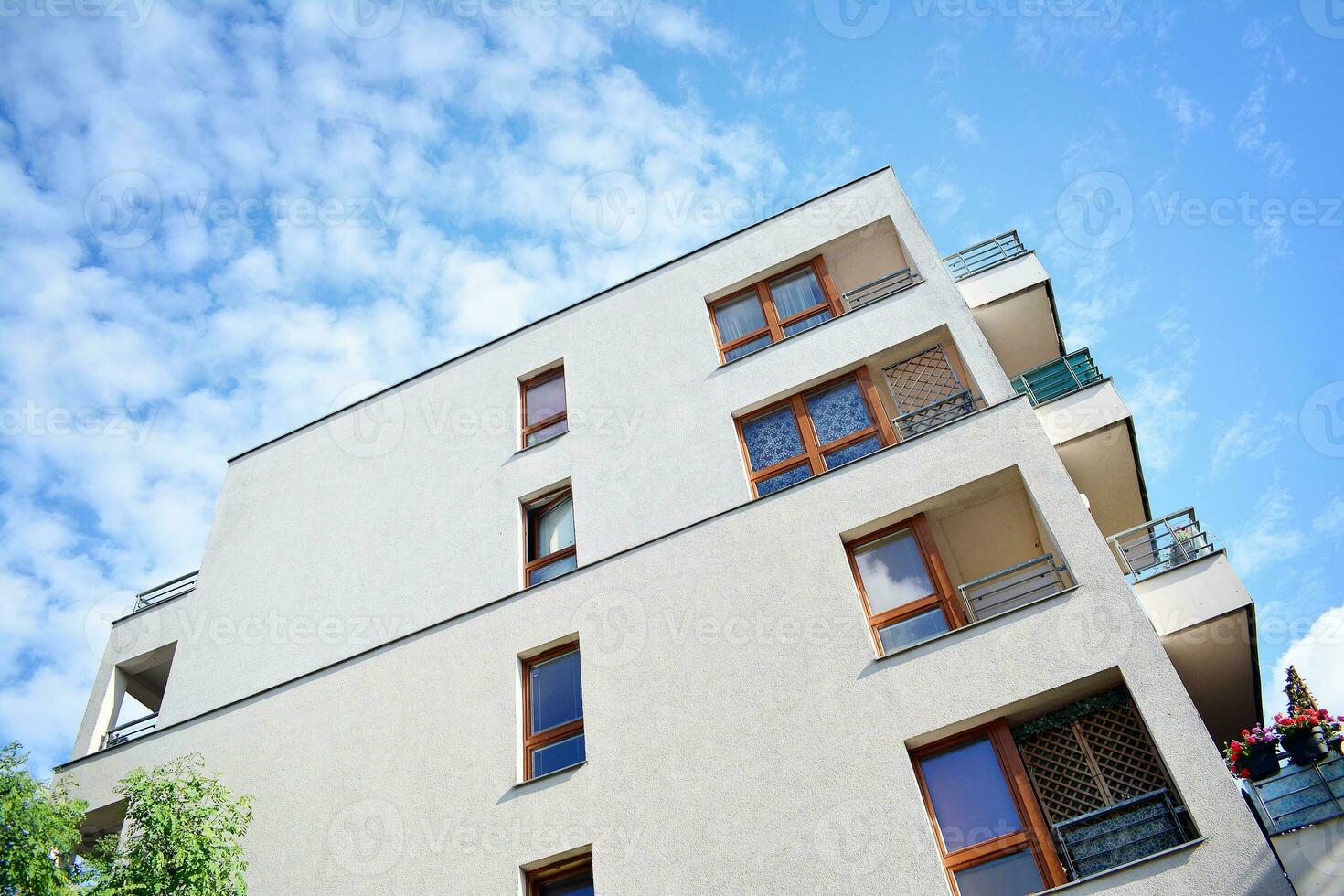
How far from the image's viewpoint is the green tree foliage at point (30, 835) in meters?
9.71

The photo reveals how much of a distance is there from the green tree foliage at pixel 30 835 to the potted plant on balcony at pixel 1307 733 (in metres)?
11.7

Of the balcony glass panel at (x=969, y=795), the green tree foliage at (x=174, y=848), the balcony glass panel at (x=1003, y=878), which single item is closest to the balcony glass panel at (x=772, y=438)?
the balcony glass panel at (x=969, y=795)

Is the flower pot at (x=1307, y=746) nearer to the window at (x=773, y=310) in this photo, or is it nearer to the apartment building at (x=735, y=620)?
the apartment building at (x=735, y=620)

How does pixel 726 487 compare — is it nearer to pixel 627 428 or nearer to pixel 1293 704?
pixel 627 428

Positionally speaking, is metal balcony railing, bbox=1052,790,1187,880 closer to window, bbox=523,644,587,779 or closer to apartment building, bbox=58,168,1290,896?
apartment building, bbox=58,168,1290,896

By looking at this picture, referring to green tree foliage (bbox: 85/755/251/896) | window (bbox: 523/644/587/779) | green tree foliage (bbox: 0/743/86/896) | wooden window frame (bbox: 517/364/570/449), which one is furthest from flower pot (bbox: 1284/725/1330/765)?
green tree foliage (bbox: 0/743/86/896)

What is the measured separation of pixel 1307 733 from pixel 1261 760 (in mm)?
445

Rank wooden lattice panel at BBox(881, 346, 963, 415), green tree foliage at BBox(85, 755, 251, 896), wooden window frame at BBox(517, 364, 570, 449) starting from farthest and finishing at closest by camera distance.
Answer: wooden window frame at BBox(517, 364, 570, 449)
wooden lattice panel at BBox(881, 346, 963, 415)
green tree foliage at BBox(85, 755, 251, 896)

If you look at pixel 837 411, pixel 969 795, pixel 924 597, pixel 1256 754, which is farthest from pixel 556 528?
pixel 1256 754

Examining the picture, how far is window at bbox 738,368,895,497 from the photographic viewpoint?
12.8 meters

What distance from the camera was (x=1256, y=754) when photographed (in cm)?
871

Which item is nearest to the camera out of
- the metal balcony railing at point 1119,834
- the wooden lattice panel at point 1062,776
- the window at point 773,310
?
the metal balcony railing at point 1119,834

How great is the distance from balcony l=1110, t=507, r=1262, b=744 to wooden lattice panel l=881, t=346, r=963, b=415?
9.82 feet

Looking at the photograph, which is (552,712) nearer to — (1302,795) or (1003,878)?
(1003,878)
